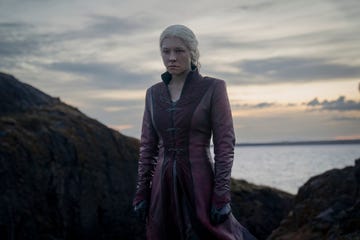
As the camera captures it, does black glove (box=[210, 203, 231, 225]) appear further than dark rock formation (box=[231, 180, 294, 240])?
No

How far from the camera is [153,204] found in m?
5.00

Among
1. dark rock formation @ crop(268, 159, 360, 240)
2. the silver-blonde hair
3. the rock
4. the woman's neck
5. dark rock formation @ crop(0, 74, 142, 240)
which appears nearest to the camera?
the silver-blonde hair

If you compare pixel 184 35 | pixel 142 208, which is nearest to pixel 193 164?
pixel 142 208

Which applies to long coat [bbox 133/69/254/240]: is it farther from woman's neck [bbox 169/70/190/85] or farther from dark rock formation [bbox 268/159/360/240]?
dark rock formation [bbox 268/159/360/240]

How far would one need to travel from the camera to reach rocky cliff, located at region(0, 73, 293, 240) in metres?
10.9

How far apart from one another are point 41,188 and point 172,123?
23.9ft

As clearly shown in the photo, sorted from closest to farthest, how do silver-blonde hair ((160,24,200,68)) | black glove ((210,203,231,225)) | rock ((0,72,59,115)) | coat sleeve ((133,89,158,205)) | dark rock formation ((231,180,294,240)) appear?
black glove ((210,203,231,225)), silver-blonde hair ((160,24,200,68)), coat sleeve ((133,89,158,205)), rock ((0,72,59,115)), dark rock formation ((231,180,294,240))

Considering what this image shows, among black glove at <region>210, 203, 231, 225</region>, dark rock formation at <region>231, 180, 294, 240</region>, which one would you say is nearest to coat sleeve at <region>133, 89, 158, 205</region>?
black glove at <region>210, 203, 231, 225</region>

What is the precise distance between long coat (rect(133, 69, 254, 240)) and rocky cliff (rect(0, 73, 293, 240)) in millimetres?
6650

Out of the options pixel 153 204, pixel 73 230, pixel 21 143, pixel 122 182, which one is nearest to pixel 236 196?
pixel 122 182

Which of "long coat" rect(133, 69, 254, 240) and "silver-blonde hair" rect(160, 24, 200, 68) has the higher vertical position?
"silver-blonde hair" rect(160, 24, 200, 68)

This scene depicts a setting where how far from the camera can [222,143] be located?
15.4 ft

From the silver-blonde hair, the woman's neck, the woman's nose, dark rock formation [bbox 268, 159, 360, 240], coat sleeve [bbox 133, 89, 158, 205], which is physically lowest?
dark rock formation [bbox 268, 159, 360, 240]

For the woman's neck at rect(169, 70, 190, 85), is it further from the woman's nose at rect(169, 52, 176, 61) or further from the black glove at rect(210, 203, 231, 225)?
the black glove at rect(210, 203, 231, 225)
